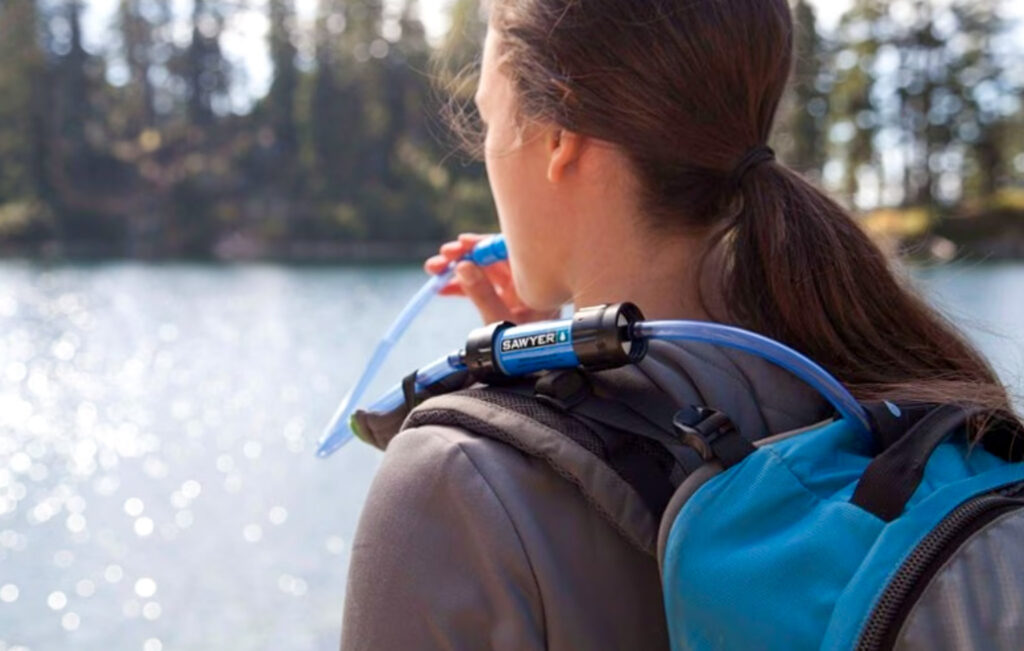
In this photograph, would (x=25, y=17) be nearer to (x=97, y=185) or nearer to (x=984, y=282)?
(x=97, y=185)

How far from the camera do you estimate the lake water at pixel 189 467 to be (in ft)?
18.1

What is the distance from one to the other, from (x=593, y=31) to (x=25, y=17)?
3692 centimetres

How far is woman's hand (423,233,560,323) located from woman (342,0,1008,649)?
13.7 inches

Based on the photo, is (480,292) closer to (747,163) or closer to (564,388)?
(747,163)

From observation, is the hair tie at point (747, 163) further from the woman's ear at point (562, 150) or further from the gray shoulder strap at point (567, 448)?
the gray shoulder strap at point (567, 448)

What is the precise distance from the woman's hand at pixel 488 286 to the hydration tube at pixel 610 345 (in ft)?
1.62

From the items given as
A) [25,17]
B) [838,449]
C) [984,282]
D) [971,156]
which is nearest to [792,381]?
[838,449]

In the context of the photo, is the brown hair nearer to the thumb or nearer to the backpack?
the backpack

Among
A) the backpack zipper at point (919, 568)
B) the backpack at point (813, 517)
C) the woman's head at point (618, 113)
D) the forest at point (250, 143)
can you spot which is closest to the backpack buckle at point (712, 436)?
the backpack at point (813, 517)

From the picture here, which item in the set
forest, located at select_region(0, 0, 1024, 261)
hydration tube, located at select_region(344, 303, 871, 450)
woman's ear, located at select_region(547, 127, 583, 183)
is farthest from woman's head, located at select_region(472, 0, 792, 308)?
forest, located at select_region(0, 0, 1024, 261)

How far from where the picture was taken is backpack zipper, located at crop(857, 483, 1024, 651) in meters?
0.67

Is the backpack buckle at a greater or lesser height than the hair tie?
lesser

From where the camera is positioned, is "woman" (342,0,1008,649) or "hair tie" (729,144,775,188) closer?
"woman" (342,0,1008,649)

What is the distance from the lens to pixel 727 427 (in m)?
0.76
